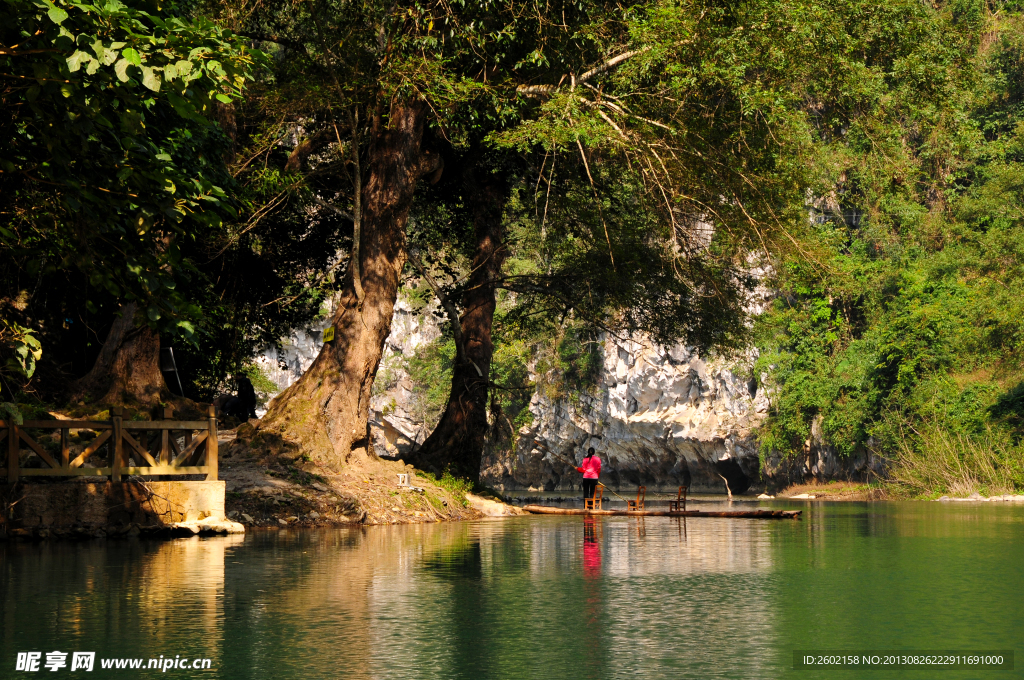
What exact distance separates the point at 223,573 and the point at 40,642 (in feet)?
15.4

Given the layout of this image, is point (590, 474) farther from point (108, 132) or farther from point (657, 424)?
point (657, 424)

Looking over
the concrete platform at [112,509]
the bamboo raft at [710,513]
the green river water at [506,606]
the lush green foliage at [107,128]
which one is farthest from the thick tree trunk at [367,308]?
the lush green foliage at [107,128]

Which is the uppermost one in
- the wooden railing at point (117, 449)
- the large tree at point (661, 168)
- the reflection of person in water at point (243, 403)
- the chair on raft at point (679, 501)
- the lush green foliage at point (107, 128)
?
the large tree at point (661, 168)

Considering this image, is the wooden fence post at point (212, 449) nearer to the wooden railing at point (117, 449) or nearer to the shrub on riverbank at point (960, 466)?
the wooden railing at point (117, 449)

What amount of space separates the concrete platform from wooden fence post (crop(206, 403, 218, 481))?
14.2 inches

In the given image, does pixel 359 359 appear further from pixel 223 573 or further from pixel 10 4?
pixel 10 4

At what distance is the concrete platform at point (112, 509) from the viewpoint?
1789cm

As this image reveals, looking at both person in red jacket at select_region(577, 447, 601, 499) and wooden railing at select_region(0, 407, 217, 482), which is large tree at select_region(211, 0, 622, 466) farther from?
person in red jacket at select_region(577, 447, 601, 499)

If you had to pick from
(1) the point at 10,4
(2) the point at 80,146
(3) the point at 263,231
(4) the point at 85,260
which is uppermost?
(3) the point at 263,231

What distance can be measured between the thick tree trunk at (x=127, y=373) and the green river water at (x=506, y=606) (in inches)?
314

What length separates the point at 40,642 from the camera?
7.98 meters

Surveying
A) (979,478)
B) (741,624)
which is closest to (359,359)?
(741,624)

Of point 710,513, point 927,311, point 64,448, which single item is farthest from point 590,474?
point 927,311

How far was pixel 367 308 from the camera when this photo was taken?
85.3 ft
